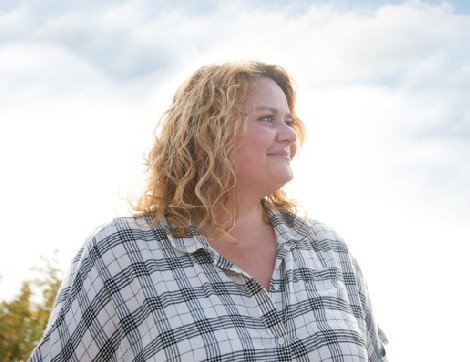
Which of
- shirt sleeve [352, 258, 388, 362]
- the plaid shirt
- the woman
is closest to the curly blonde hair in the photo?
the woman

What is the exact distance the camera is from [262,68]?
8.75ft

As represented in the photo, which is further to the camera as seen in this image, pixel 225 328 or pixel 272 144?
pixel 272 144

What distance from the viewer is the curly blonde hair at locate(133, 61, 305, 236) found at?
2449 mm

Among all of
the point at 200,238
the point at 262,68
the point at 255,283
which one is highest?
the point at 262,68

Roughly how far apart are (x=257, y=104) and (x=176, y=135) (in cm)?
32

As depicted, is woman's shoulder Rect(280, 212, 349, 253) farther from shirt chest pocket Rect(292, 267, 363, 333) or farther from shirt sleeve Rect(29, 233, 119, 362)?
shirt sleeve Rect(29, 233, 119, 362)

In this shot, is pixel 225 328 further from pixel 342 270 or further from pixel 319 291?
pixel 342 270

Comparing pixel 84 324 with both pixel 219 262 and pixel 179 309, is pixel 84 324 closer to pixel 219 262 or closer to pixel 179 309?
pixel 179 309

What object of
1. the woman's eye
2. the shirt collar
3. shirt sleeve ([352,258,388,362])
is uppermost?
the woman's eye

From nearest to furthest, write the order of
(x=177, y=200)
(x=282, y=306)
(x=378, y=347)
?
1. (x=282, y=306)
2. (x=177, y=200)
3. (x=378, y=347)

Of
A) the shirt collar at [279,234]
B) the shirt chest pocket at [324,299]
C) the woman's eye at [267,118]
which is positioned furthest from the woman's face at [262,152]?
the shirt chest pocket at [324,299]

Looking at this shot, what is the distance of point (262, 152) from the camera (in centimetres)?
245

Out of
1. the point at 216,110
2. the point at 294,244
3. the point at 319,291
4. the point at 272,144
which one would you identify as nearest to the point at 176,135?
the point at 216,110

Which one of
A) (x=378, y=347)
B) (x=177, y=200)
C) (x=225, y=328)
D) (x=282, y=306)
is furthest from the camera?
(x=378, y=347)
